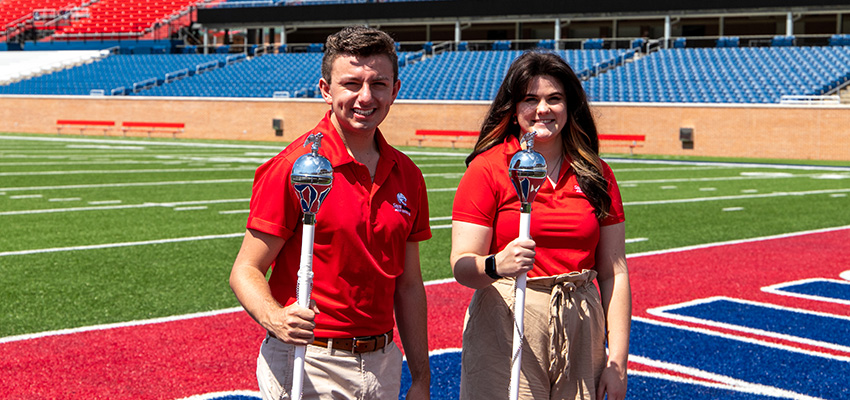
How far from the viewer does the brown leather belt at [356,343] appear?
108 inches

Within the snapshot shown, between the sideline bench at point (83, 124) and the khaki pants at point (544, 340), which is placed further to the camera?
the sideline bench at point (83, 124)

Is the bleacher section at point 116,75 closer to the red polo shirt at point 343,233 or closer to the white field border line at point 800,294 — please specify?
the white field border line at point 800,294

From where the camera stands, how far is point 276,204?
2.62 metres

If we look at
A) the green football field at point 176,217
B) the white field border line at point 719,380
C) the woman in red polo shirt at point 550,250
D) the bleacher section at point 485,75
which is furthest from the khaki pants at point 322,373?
the bleacher section at point 485,75

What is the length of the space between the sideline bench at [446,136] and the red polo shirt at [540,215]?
97.0 feet

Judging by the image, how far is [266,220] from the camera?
2619mm

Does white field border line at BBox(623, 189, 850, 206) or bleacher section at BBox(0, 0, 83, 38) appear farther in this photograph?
bleacher section at BBox(0, 0, 83, 38)

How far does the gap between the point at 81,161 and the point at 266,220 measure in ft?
70.0

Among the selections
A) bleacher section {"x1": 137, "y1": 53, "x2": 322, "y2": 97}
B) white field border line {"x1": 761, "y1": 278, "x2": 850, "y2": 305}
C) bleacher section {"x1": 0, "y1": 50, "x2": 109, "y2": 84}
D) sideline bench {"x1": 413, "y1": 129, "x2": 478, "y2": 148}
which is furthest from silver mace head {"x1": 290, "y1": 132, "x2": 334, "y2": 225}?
bleacher section {"x1": 0, "y1": 50, "x2": 109, "y2": 84}

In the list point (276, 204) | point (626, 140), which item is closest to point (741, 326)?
point (276, 204)

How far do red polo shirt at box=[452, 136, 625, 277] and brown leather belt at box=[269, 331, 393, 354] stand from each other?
20.8 inches

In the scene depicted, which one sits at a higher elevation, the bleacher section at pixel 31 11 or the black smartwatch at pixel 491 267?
the bleacher section at pixel 31 11

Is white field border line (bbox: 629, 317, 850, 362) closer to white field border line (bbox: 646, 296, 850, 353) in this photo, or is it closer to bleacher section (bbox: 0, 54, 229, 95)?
white field border line (bbox: 646, 296, 850, 353)

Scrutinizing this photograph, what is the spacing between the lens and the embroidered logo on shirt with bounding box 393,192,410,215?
2.85 metres
